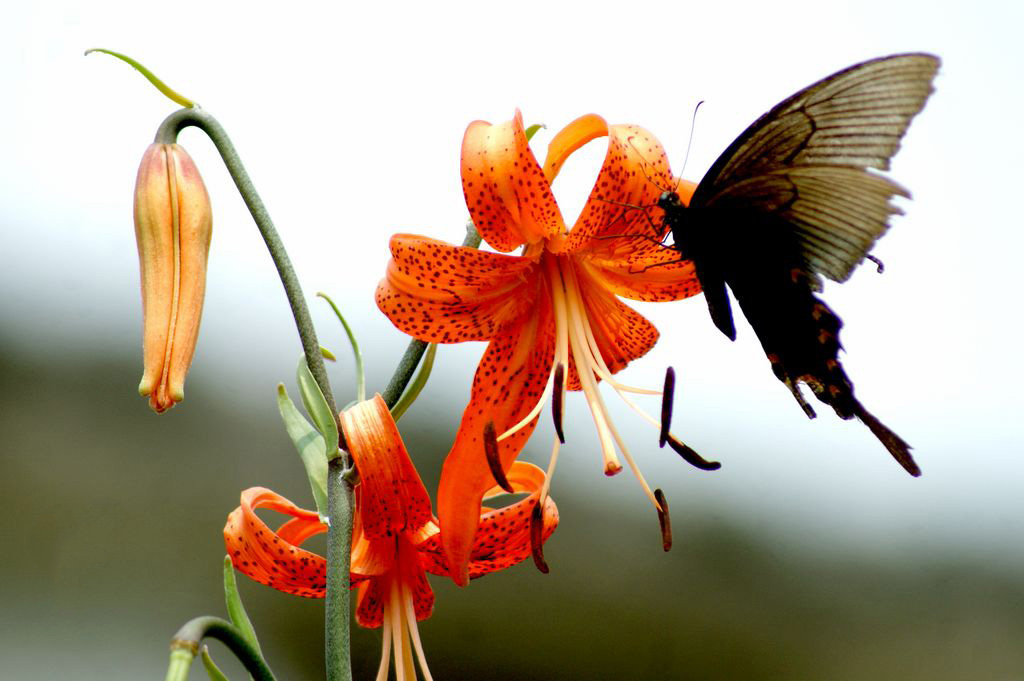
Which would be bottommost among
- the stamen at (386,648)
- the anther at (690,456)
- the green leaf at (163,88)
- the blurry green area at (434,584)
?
the blurry green area at (434,584)

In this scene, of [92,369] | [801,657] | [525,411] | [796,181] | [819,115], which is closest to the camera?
[819,115]

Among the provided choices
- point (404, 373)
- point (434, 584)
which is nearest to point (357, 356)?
point (404, 373)

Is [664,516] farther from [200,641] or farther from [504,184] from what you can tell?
[200,641]

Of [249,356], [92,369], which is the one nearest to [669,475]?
[249,356]

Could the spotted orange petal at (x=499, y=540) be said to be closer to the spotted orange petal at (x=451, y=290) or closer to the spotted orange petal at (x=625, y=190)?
the spotted orange petal at (x=451, y=290)

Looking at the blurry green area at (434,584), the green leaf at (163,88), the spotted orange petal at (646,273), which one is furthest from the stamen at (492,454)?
the blurry green area at (434,584)

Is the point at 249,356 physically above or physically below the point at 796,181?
below

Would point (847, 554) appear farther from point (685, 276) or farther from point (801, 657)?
point (685, 276)
